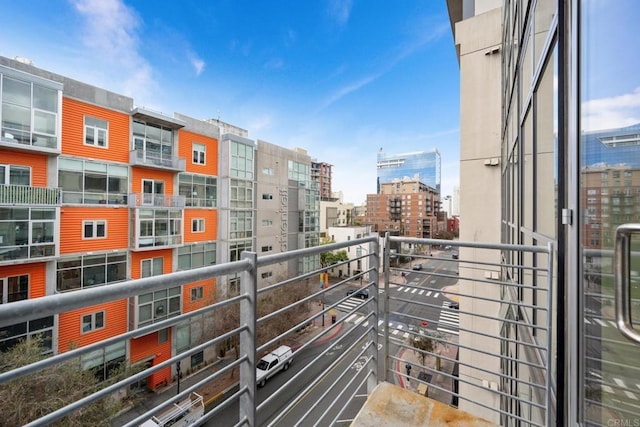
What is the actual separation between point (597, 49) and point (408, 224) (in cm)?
3972

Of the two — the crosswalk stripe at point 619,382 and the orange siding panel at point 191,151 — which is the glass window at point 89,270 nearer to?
the orange siding panel at point 191,151

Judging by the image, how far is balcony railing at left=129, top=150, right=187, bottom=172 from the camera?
8.42m

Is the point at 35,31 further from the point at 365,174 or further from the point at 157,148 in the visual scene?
the point at 365,174

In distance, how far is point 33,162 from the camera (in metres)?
6.66

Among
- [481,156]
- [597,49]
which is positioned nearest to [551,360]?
[597,49]

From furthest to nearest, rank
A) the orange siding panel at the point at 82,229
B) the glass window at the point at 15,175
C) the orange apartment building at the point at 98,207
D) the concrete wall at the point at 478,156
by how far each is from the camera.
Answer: the orange siding panel at the point at 82,229 → the orange apartment building at the point at 98,207 → the glass window at the point at 15,175 → the concrete wall at the point at 478,156

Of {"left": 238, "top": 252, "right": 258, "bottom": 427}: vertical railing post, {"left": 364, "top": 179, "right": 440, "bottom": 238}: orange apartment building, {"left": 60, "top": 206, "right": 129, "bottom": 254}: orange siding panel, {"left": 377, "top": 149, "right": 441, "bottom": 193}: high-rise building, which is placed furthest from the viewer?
{"left": 377, "top": 149, "right": 441, "bottom": 193}: high-rise building

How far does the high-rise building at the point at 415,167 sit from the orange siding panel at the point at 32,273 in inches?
2035

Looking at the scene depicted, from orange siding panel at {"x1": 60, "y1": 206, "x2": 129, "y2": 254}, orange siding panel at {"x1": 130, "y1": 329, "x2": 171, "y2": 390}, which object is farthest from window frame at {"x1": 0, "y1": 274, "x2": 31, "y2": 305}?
orange siding panel at {"x1": 130, "y1": 329, "x2": 171, "y2": 390}

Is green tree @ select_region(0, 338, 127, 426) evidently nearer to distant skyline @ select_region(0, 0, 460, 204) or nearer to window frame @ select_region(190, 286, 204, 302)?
window frame @ select_region(190, 286, 204, 302)

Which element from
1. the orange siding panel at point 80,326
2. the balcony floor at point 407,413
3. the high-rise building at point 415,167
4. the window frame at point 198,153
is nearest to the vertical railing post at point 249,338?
the balcony floor at point 407,413

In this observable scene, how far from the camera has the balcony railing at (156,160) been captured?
842cm

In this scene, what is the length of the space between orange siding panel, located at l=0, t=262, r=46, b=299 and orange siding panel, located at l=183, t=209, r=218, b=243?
12.5ft

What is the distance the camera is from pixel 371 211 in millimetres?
41094
